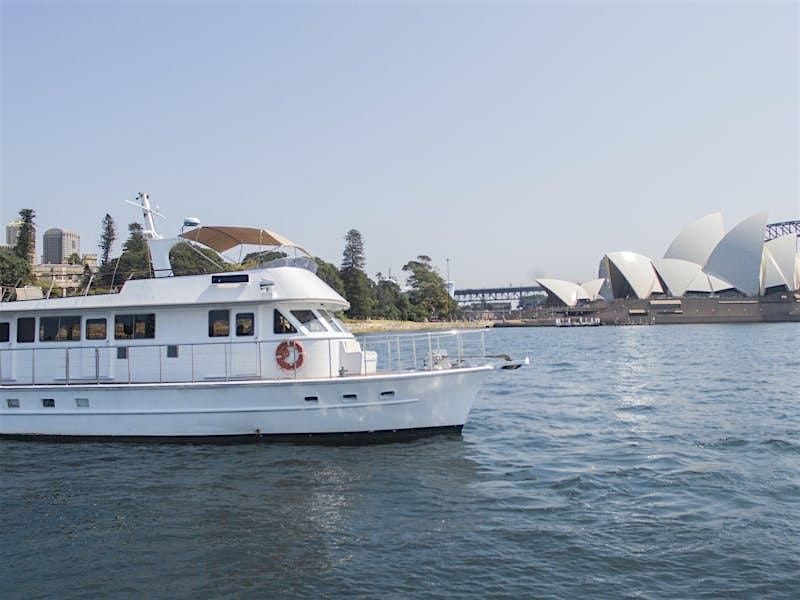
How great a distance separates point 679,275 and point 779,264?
14934mm

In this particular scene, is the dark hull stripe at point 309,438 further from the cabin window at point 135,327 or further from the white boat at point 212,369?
the cabin window at point 135,327

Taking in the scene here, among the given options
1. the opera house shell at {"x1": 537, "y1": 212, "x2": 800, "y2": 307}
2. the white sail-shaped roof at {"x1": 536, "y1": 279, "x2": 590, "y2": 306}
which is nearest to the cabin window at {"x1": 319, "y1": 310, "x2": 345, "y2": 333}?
the opera house shell at {"x1": 537, "y1": 212, "x2": 800, "y2": 307}

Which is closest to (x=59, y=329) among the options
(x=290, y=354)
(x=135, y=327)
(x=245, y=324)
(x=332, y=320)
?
(x=135, y=327)

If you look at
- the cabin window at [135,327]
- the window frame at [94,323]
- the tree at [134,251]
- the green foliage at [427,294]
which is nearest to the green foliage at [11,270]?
the tree at [134,251]

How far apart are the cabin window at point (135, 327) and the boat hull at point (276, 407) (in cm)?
129

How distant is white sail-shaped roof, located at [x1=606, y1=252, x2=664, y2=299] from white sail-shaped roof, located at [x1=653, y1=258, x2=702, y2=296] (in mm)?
2481

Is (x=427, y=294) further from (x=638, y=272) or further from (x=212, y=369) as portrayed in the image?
(x=212, y=369)

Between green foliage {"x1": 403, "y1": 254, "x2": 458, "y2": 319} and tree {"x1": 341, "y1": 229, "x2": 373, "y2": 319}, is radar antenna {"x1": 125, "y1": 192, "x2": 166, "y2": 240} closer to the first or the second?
tree {"x1": 341, "y1": 229, "x2": 373, "y2": 319}

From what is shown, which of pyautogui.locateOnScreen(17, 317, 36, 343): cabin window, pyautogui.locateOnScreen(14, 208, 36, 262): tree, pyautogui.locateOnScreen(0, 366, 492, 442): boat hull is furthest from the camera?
pyautogui.locateOnScreen(14, 208, 36, 262): tree

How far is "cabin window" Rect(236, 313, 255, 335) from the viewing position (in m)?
13.6

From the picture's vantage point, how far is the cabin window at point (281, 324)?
535 inches

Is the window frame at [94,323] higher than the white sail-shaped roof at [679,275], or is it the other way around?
the white sail-shaped roof at [679,275]

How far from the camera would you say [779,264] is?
343 ft

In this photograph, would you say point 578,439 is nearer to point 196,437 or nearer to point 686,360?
point 196,437
